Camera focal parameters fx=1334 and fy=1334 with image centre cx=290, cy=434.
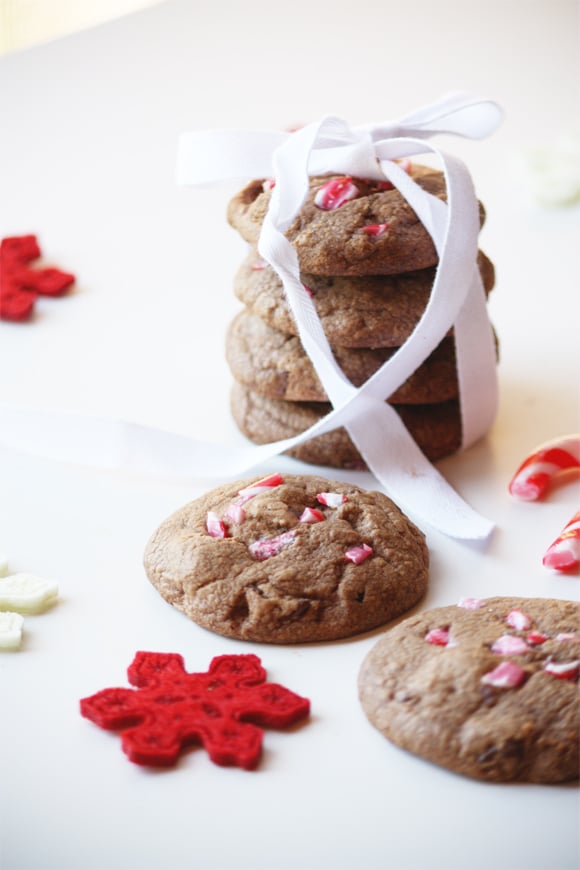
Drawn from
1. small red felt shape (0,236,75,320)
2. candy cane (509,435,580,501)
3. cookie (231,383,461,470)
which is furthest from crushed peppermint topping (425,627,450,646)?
small red felt shape (0,236,75,320)

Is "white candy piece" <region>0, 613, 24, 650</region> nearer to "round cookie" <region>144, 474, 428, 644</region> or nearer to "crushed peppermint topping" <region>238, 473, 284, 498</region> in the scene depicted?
"round cookie" <region>144, 474, 428, 644</region>

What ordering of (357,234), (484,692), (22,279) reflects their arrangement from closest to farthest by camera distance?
(484,692)
(357,234)
(22,279)

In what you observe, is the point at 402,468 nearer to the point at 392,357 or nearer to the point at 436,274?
the point at 392,357

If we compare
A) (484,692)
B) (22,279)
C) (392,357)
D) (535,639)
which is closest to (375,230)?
→ (392,357)

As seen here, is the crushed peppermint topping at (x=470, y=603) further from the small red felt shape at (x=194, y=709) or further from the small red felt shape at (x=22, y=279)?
the small red felt shape at (x=22, y=279)

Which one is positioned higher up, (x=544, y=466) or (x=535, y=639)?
(x=544, y=466)

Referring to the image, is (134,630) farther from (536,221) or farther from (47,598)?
(536,221)

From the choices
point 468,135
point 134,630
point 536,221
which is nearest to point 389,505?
point 134,630
